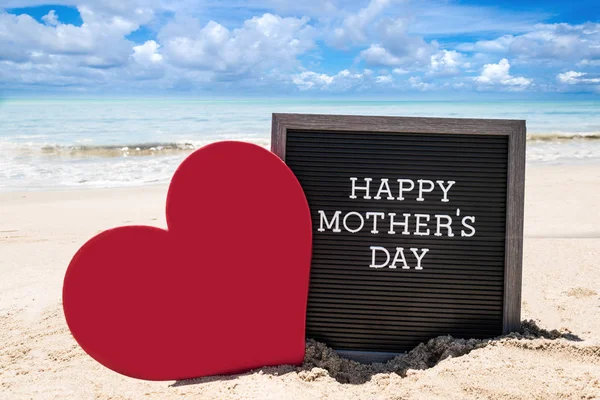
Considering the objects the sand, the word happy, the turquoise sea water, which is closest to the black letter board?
the word happy

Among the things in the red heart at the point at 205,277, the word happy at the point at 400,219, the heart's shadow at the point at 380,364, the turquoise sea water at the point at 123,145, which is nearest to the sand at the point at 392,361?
the heart's shadow at the point at 380,364

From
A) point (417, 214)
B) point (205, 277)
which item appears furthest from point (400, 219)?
point (205, 277)

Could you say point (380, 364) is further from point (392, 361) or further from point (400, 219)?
point (400, 219)

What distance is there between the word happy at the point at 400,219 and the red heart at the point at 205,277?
13.0 inches

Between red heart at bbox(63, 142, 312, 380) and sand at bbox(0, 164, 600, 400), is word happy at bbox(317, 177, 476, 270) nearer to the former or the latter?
red heart at bbox(63, 142, 312, 380)

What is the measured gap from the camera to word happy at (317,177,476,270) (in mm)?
3045

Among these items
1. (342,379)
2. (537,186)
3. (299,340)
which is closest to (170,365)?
(299,340)

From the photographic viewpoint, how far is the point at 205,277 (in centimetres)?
279

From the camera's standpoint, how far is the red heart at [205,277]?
2.73 meters

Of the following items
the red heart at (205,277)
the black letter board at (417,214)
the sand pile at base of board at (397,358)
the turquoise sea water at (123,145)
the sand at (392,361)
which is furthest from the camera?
the turquoise sea water at (123,145)

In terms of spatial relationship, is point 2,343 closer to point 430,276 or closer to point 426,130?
point 430,276

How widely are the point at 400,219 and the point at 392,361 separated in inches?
30.0

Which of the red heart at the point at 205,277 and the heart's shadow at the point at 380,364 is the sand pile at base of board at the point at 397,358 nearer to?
the heart's shadow at the point at 380,364

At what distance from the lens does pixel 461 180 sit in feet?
10.0
